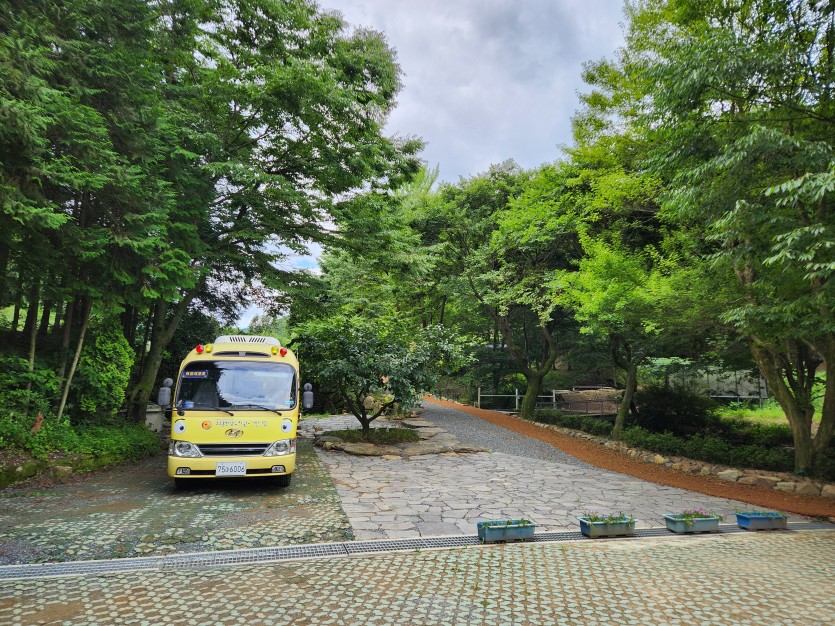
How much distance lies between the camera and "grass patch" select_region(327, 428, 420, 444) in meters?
11.9

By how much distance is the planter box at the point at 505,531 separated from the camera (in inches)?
204

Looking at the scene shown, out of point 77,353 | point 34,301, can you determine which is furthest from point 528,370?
point 34,301

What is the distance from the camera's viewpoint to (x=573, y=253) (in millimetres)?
16547

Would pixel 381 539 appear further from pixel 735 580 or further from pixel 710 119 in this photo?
pixel 710 119

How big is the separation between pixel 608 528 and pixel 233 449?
5242mm

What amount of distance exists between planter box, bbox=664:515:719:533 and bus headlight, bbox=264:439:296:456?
541 cm

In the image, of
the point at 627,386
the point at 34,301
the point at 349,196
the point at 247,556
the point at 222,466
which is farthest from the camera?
the point at 627,386

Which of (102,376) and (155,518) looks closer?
(155,518)

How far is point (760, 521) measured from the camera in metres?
6.14

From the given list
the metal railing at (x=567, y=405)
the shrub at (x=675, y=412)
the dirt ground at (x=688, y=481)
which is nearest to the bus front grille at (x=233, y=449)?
the dirt ground at (x=688, y=481)

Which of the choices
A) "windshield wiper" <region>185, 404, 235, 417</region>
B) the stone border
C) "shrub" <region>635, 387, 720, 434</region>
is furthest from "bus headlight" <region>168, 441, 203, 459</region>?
"shrub" <region>635, 387, 720, 434</region>

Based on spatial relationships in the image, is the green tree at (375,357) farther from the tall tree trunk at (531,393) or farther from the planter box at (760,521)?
the tall tree trunk at (531,393)

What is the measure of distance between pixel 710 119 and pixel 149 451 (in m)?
12.9

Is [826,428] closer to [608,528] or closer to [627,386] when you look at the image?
[627,386]
